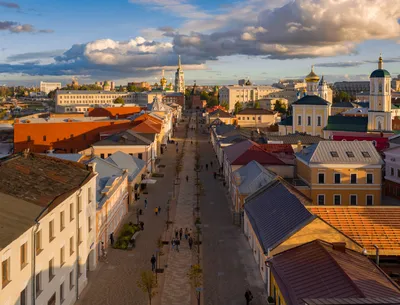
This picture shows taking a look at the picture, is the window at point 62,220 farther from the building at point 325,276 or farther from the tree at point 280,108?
the tree at point 280,108

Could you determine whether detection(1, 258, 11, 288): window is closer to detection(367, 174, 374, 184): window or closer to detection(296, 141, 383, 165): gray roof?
detection(296, 141, 383, 165): gray roof

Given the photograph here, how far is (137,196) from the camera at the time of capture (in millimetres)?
37469

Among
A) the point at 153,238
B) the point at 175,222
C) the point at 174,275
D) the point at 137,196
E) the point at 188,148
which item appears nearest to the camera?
the point at 174,275

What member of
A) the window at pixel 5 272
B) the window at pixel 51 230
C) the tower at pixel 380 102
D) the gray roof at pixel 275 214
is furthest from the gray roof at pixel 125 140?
the window at pixel 5 272

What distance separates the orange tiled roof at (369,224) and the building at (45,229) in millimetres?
10523

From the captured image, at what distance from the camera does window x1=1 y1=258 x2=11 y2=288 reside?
1259cm

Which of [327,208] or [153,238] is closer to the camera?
[327,208]

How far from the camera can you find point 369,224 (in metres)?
21.8

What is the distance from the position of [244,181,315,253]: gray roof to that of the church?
38.5 m

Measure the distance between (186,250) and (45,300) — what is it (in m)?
10.6

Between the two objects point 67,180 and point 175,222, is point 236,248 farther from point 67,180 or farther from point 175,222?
point 67,180

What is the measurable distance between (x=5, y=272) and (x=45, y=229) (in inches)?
105

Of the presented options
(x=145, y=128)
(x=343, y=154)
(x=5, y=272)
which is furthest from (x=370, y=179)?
(x=145, y=128)

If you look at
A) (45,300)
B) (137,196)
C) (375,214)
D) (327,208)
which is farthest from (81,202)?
(137,196)
